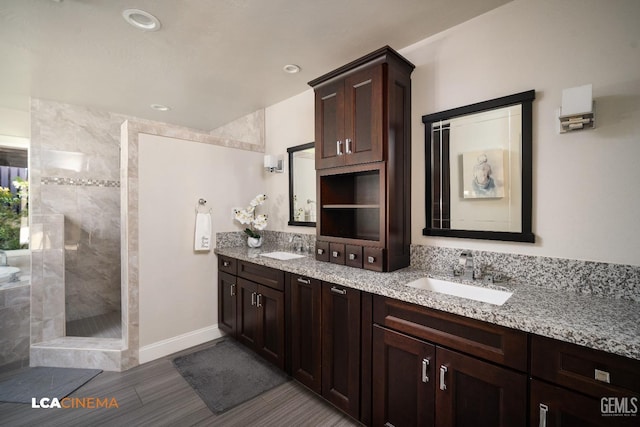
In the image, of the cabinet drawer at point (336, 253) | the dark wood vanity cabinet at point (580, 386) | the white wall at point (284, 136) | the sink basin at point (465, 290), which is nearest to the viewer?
the dark wood vanity cabinet at point (580, 386)

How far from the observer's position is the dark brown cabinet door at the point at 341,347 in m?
1.67

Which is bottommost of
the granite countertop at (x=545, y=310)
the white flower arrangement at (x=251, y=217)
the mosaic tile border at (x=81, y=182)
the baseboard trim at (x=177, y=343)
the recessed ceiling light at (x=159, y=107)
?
the baseboard trim at (x=177, y=343)

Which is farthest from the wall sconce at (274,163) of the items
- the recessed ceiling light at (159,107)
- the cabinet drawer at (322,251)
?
the recessed ceiling light at (159,107)

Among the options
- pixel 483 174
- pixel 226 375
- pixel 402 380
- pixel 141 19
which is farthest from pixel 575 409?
pixel 141 19

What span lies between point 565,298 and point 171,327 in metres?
3.01

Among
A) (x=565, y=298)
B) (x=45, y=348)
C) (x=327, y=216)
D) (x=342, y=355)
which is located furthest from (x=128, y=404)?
(x=565, y=298)

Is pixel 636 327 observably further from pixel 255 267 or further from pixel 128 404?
pixel 128 404

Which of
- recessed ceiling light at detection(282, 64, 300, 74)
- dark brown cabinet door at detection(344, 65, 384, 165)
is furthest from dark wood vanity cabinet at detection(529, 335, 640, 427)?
recessed ceiling light at detection(282, 64, 300, 74)

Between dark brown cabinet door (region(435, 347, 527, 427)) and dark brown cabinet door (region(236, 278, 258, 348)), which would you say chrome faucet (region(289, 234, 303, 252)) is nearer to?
dark brown cabinet door (region(236, 278, 258, 348))

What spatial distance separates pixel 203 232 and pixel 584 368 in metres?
2.81

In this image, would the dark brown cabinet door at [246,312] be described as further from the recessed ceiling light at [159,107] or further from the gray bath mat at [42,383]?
the recessed ceiling light at [159,107]

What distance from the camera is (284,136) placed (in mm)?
3146

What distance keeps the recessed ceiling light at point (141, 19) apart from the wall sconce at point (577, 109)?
2.44 m

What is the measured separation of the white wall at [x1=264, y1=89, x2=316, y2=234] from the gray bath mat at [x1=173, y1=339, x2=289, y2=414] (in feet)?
4.31
